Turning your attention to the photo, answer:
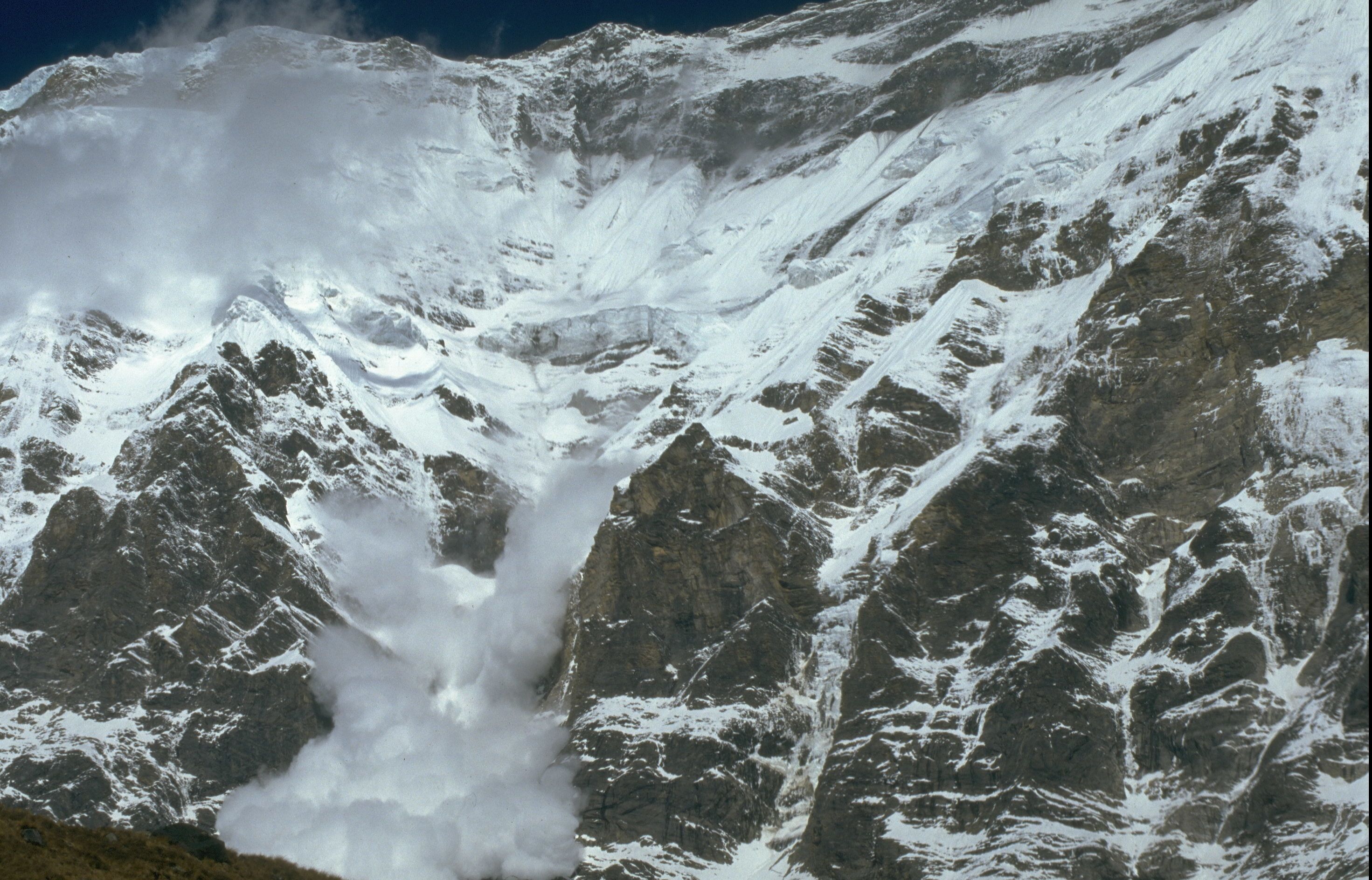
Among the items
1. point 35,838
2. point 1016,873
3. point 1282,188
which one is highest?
point 35,838

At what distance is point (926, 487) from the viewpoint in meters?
197

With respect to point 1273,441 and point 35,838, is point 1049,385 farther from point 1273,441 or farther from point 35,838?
point 35,838

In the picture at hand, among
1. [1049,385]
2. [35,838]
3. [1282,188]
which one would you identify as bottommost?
[1049,385]

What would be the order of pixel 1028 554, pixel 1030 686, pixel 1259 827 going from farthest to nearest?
pixel 1028 554 < pixel 1030 686 < pixel 1259 827

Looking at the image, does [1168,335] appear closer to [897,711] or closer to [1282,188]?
[1282,188]

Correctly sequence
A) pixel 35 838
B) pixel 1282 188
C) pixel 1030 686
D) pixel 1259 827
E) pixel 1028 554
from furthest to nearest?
pixel 1282 188, pixel 1028 554, pixel 1030 686, pixel 1259 827, pixel 35 838

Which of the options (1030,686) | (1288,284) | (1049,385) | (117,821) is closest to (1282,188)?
(1288,284)

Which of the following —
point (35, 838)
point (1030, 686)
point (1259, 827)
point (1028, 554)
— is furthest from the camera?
point (1028, 554)

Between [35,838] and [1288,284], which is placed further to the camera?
[1288,284]

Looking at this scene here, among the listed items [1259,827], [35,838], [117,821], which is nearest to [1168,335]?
[1259,827]

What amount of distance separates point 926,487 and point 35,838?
125255 mm

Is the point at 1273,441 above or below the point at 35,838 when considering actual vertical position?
below

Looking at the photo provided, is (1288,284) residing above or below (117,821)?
above

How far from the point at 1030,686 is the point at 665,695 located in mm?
39053
